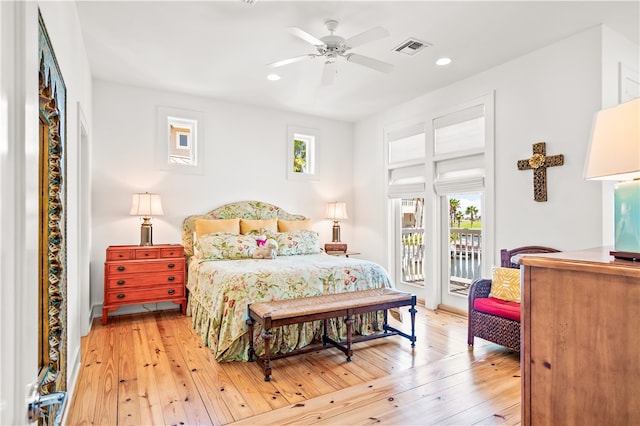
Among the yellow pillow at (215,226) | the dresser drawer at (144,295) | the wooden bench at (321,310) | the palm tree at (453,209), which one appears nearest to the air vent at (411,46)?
the palm tree at (453,209)

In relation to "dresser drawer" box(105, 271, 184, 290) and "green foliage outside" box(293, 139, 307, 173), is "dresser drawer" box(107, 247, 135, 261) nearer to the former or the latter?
"dresser drawer" box(105, 271, 184, 290)

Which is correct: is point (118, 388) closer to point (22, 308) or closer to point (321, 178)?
point (22, 308)

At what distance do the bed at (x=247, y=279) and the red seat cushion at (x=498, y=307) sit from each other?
913 mm

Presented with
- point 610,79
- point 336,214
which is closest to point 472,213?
point 610,79

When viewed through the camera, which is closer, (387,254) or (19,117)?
(19,117)

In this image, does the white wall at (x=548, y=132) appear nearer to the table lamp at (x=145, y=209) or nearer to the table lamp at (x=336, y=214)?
the table lamp at (x=336, y=214)

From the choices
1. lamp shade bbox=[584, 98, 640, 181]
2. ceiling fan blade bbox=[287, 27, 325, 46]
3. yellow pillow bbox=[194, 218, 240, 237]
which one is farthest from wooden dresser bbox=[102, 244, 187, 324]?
lamp shade bbox=[584, 98, 640, 181]

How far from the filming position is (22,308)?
673 millimetres

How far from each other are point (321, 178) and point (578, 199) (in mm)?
3564

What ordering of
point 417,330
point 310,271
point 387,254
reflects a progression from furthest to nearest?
point 387,254
point 417,330
point 310,271

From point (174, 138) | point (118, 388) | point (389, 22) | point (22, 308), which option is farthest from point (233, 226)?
point (22, 308)

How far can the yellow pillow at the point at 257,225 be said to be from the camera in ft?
15.9

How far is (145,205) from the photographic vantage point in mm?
4242

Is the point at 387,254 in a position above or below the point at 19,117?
below
